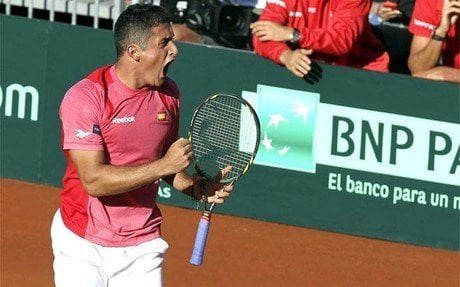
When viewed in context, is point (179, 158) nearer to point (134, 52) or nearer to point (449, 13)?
point (134, 52)

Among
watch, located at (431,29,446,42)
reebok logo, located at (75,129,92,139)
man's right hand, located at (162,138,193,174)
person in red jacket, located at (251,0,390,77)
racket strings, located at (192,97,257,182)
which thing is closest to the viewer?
man's right hand, located at (162,138,193,174)

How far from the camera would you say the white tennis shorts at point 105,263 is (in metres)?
5.86

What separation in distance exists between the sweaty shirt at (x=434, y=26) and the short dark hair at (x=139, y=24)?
4.19 meters

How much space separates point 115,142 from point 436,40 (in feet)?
13.9

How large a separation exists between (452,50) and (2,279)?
4044 mm

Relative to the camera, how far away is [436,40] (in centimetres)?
942

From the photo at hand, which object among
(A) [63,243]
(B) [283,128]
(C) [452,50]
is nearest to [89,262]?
(A) [63,243]

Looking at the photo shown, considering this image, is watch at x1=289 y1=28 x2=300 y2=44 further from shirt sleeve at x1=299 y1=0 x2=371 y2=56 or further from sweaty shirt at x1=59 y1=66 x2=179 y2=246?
sweaty shirt at x1=59 y1=66 x2=179 y2=246

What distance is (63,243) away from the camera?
595 centimetres

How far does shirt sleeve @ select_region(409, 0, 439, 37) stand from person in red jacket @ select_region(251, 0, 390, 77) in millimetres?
405

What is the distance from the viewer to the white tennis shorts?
5.86 m

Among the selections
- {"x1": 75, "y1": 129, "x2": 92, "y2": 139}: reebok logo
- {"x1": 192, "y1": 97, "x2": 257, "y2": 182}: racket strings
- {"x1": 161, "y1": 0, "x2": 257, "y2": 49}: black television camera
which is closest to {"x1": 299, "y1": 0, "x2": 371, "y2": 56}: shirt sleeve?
{"x1": 161, "y1": 0, "x2": 257, "y2": 49}: black television camera

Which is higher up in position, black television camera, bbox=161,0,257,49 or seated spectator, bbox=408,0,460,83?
seated spectator, bbox=408,0,460,83

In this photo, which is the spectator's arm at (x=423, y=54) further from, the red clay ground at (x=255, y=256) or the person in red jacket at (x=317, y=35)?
the red clay ground at (x=255, y=256)
